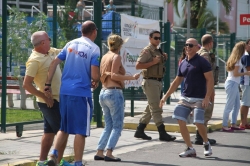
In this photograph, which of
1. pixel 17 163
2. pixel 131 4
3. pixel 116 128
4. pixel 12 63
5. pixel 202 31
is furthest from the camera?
pixel 202 31

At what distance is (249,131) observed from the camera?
13633 millimetres

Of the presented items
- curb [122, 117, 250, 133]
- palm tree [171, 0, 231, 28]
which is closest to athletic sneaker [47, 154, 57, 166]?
curb [122, 117, 250, 133]

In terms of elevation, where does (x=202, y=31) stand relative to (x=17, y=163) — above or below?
above

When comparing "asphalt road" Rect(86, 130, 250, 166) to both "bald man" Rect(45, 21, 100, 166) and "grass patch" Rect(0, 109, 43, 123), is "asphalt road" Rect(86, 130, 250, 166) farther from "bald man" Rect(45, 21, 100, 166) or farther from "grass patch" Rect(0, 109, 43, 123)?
"grass patch" Rect(0, 109, 43, 123)

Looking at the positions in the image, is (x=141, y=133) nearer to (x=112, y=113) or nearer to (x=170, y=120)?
(x=112, y=113)

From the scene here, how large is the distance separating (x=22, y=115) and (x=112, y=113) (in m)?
3.88

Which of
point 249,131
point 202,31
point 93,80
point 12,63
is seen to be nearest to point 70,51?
point 93,80

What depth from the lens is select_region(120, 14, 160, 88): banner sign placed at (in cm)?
1408

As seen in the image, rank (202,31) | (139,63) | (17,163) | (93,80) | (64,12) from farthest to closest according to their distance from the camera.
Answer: (202,31)
(64,12)
(139,63)
(17,163)
(93,80)

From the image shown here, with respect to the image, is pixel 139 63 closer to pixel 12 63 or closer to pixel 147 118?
pixel 147 118

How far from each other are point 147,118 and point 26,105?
8.81 ft

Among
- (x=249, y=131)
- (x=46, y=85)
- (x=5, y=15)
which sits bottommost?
(x=249, y=131)

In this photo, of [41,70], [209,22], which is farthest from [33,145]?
[209,22]

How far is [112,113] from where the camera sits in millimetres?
9703
